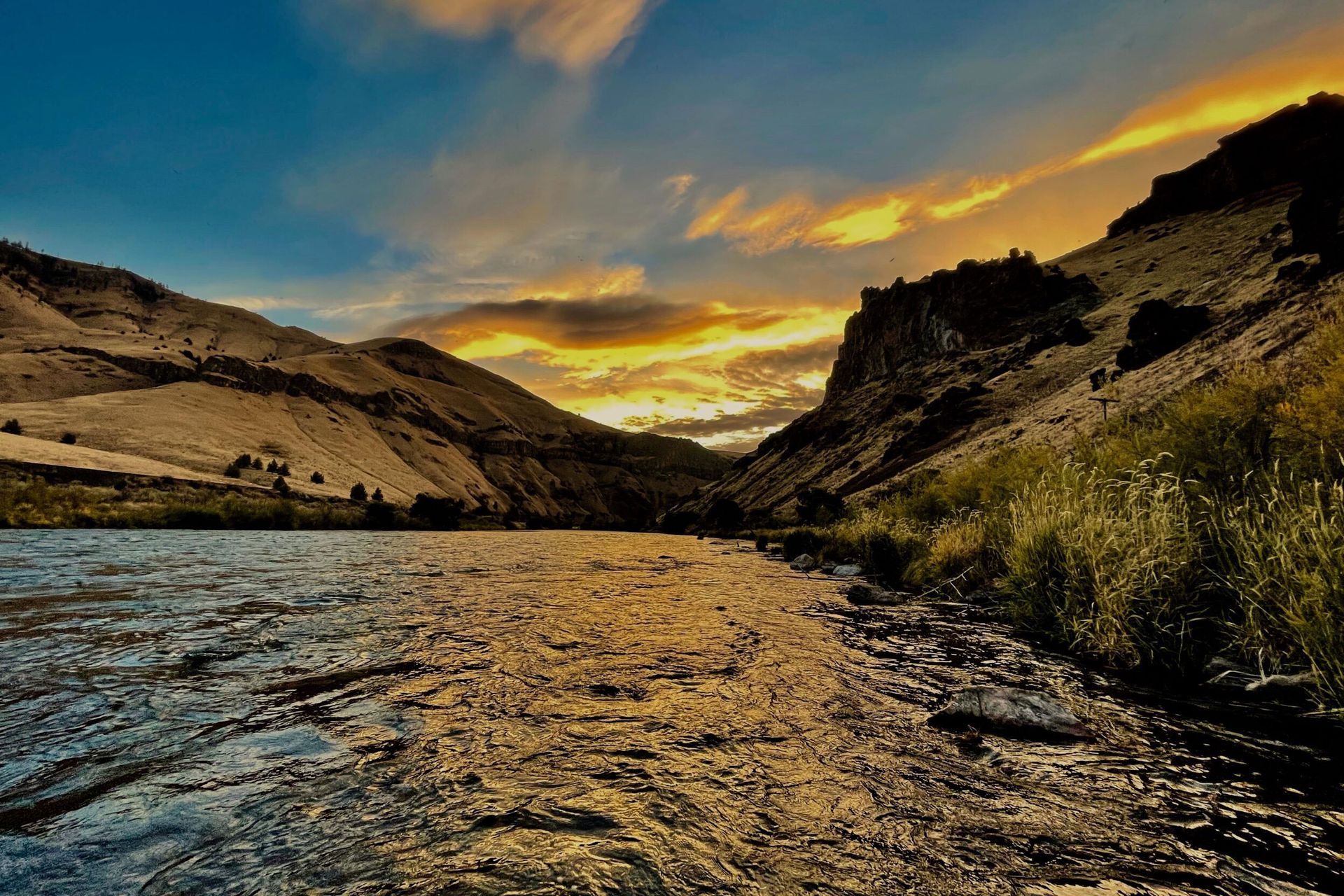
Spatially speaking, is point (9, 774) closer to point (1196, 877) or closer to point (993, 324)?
point (1196, 877)

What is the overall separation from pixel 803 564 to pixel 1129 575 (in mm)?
23008

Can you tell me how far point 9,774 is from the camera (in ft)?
15.9

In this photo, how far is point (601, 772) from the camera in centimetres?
549

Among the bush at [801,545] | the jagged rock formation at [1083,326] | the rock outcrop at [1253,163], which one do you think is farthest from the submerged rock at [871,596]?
the rock outcrop at [1253,163]

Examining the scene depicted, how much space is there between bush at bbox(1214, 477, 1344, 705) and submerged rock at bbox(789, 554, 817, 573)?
21.0m

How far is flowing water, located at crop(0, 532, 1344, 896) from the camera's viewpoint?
3.83 metres

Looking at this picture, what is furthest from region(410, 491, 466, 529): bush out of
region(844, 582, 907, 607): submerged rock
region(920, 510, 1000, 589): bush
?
region(920, 510, 1000, 589): bush

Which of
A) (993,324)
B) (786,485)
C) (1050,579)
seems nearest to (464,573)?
(1050,579)

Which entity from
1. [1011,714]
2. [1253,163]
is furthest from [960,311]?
[1011,714]

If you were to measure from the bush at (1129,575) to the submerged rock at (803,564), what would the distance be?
1813 cm

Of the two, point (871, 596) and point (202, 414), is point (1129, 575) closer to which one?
point (871, 596)

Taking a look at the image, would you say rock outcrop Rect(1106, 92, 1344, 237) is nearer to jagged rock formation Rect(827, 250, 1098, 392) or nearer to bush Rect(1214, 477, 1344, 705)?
jagged rock formation Rect(827, 250, 1098, 392)

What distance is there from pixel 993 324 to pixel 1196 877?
137 metres

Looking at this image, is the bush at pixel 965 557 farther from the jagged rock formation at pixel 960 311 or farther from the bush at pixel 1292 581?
the jagged rock formation at pixel 960 311
